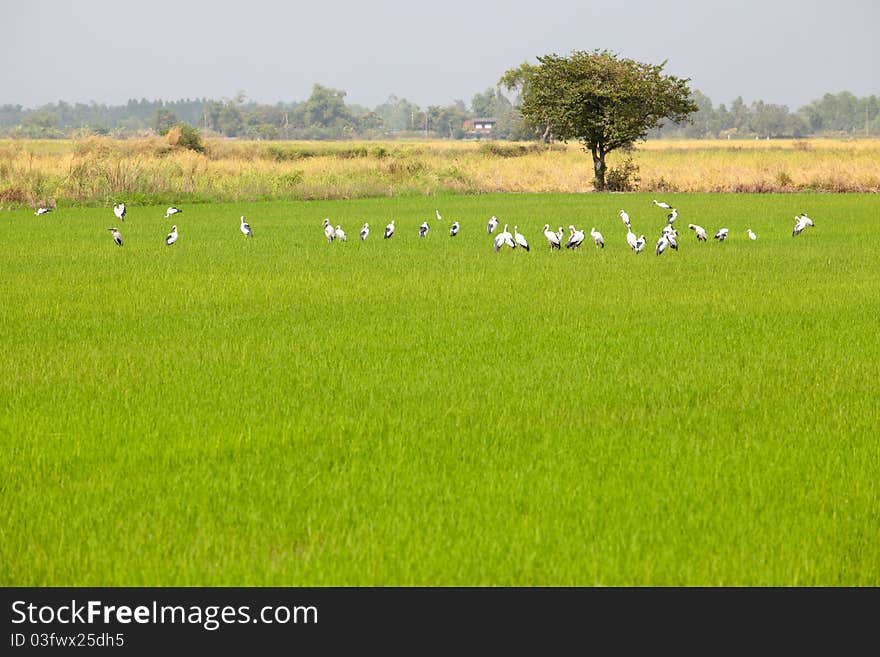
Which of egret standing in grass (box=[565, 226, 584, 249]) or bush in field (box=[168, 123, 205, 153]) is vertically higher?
bush in field (box=[168, 123, 205, 153])

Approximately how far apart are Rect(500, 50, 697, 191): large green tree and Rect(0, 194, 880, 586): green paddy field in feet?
97.5

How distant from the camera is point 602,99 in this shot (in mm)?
48594

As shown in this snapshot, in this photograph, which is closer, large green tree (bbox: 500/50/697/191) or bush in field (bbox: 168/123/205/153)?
large green tree (bbox: 500/50/697/191)

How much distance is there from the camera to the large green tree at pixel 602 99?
158ft

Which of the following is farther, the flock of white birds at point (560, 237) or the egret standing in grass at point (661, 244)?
the flock of white birds at point (560, 237)

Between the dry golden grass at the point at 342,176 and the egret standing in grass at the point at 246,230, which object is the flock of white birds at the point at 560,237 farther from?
the dry golden grass at the point at 342,176

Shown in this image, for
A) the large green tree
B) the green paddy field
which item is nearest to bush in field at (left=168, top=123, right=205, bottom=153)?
the large green tree

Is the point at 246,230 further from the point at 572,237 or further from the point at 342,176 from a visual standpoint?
the point at 342,176

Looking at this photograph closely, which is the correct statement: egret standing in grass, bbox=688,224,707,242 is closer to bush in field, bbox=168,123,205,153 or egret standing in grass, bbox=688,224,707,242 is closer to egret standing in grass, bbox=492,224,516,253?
egret standing in grass, bbox=492,224,516,253

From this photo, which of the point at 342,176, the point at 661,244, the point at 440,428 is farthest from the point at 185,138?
the point at 440,428

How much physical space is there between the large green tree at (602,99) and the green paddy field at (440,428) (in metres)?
29.7

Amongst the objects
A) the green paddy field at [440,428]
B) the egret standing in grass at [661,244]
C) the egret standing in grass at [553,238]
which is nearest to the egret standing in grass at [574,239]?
the egret standing in grass at [553,238]

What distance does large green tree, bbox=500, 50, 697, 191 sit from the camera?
1897 inches
